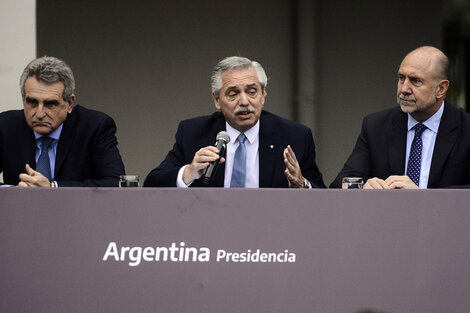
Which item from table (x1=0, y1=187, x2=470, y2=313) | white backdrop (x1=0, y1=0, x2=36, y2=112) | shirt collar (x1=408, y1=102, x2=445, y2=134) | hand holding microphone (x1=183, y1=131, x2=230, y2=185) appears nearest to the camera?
table (x1=0, y1=187, x2=470, y2=313)

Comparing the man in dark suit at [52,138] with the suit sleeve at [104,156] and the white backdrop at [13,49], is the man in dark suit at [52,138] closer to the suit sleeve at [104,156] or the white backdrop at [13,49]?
the suit sleeve at [104,156]

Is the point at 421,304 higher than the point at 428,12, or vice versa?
the point at 428,12

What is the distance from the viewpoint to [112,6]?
6344 mm

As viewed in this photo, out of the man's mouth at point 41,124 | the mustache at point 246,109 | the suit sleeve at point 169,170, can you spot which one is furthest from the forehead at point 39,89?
the mustache at point 246,109

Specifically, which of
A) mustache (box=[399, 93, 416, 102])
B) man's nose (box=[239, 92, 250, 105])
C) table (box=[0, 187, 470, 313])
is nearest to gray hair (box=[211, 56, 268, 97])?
man's nose (box=[239, 92, 250, 105])

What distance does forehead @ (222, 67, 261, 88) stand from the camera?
3689 mm

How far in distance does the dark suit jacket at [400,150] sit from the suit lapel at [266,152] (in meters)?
0.30

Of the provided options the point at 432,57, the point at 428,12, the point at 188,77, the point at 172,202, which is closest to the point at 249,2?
the point at 188,77

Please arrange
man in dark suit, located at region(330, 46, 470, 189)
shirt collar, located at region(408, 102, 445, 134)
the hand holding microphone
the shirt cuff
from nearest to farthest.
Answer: the hand holding microphone < the shirt cuff < man in dark suit, located at region(330, 46, 470, 189) < shirt collar, located at region(408, 102, 445, 134)

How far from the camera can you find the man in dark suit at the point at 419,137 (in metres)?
3.43

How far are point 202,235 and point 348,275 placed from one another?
46 centimetres

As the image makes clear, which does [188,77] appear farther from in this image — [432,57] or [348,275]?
[348,275]

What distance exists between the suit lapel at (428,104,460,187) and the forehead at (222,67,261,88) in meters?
0.86

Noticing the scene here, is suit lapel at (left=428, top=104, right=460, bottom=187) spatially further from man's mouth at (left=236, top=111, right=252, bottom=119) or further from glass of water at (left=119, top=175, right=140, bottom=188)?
glass of water at (left=119, top=175, right=140, bottom=188)
